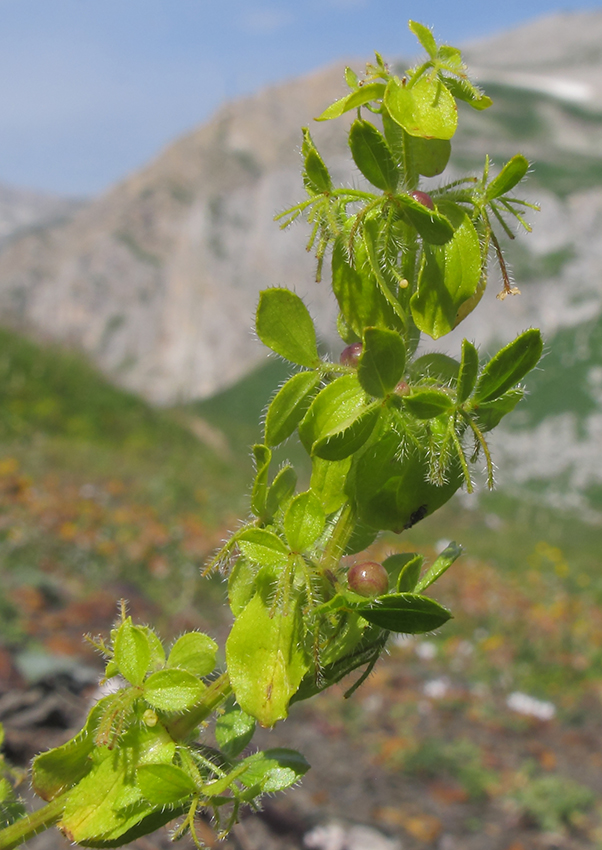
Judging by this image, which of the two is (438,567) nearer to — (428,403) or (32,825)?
(428,403)

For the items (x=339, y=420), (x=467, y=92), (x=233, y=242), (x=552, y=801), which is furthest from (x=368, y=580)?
(x=233, y=242)

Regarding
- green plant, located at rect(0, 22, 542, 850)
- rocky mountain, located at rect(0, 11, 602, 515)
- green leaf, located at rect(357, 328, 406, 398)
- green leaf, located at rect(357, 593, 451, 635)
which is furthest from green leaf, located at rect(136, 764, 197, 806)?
rocky mountain, located at rect(0, 11, 602, 515)

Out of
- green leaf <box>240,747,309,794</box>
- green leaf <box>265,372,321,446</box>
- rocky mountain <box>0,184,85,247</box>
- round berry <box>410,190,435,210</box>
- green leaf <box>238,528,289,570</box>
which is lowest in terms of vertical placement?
green leaf <box>240,747,309,794</box>

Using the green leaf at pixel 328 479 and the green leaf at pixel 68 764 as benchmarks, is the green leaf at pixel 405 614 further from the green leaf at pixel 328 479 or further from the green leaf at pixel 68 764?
the green leaf at pixel 68 764

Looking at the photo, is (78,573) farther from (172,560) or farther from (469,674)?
(469,674)

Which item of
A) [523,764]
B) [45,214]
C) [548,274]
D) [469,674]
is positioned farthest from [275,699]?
[45,214]

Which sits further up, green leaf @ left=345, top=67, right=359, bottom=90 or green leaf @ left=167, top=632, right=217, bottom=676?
green leaf @ left=345, top=67, right=359, bottom=90

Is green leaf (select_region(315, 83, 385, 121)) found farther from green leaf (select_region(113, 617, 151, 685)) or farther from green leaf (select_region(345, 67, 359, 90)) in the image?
green leaf (select_region(113, 617, 151, 685))
